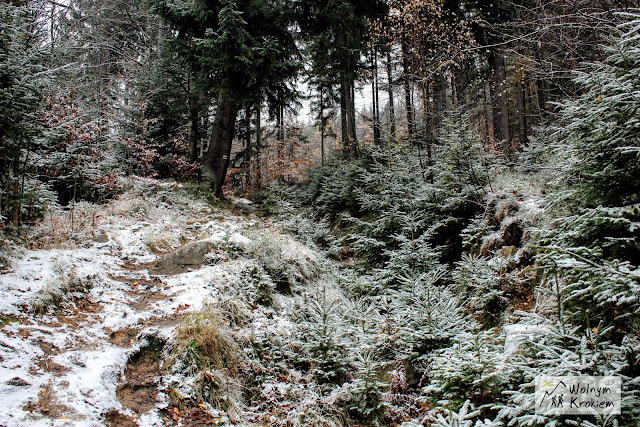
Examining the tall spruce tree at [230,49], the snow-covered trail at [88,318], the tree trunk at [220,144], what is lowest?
the snow-covered trail at [88,318]

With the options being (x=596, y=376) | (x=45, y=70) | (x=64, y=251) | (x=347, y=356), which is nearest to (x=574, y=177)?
(x=596, y=376)

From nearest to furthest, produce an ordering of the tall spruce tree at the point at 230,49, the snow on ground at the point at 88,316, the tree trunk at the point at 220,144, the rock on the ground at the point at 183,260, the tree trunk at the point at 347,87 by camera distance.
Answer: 1. the snow on ground at the point at 88,316
2. the rock on the ground at the point at 183,260
3. the tall spruce tree at the point at 230,49
4. the tree trunk at the point at 220,144
5. the tree trunk at the point at 347,87

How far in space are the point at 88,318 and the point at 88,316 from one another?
0.05 meters

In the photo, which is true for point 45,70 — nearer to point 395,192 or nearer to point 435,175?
point 395,192

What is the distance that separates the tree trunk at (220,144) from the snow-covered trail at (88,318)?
6222mm

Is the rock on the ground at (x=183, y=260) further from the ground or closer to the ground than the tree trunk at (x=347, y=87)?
closer to the ground

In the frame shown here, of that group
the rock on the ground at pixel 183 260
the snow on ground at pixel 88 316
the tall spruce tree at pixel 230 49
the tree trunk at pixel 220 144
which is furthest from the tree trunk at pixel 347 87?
the rock on the ground at pixel 183 260

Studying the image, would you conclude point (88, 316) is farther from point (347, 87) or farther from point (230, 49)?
point (347, 87)

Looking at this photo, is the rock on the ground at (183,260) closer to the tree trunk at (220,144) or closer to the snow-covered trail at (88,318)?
the snow-covered trail at (88,318)

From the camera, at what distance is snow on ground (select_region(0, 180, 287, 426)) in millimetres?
2605

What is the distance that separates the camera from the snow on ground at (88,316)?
2.61m

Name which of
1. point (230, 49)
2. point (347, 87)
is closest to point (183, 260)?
point (230, 49)

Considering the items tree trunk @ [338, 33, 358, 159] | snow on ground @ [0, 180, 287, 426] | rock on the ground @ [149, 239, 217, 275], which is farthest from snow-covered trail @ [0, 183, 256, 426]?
tree trunk @ [338, 33, 358, 159]

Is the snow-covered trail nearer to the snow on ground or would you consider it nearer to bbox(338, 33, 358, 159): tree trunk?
the snow on ground
